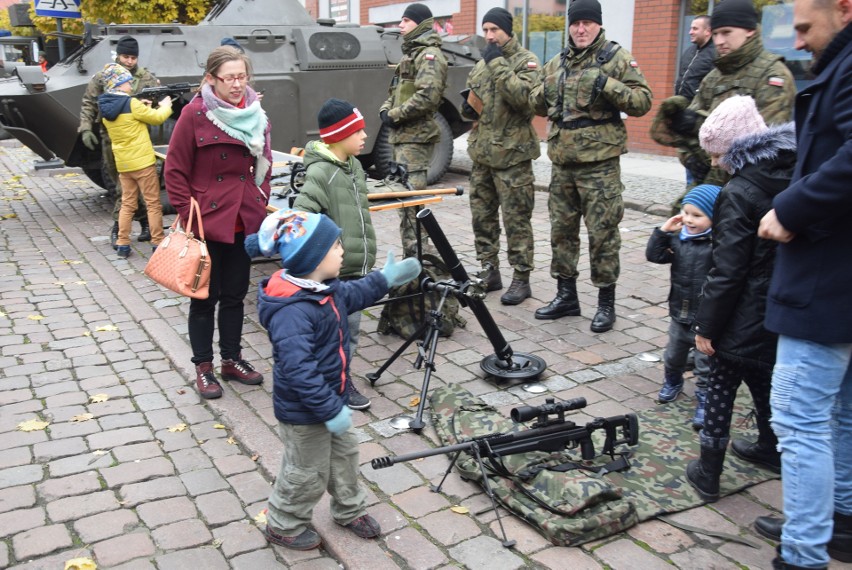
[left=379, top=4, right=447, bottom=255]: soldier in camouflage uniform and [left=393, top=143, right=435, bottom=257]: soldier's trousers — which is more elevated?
[left=379, top=4, right=447, bottom=255]: soldier in camouflage uniform

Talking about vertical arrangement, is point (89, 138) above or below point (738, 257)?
below

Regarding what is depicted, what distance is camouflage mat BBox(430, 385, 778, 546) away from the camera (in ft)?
10.2

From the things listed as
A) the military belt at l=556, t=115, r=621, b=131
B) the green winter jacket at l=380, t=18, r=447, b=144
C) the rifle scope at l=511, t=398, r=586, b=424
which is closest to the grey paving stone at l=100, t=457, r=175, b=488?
the rifle scope at l=511, t=398, r=586, b=424

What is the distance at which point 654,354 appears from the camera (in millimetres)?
4984

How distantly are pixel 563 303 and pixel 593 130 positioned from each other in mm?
1212

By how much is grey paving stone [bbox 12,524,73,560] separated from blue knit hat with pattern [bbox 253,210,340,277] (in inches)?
55.8

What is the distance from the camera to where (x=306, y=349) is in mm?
2807

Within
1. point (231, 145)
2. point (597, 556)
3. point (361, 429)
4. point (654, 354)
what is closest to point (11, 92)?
point (231, 145)

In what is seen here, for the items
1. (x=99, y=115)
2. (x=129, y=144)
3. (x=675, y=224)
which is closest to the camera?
(x=675, y=224)

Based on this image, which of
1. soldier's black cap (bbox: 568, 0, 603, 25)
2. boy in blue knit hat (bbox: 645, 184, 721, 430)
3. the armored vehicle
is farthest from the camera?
the armored vehicle

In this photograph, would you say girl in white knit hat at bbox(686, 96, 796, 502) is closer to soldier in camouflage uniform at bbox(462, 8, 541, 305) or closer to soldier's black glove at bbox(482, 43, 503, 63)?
soldier in camouflage uniform at bbox(462, 8, 541, 305)

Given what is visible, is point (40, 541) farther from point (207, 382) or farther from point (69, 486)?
point (207, 382)

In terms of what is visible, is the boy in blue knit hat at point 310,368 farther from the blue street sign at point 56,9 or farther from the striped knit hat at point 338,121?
the blue street sign at point 56,9

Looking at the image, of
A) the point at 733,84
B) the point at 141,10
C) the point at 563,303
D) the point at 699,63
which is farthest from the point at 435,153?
the point at 733,84
